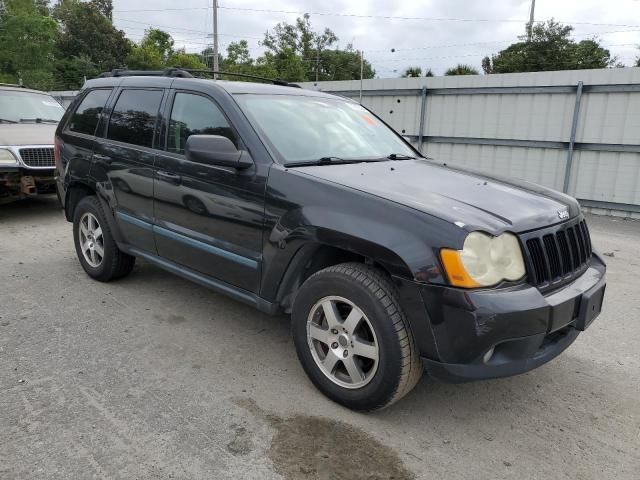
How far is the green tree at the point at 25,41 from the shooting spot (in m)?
21.1

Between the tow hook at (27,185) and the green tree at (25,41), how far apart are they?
17651 mm

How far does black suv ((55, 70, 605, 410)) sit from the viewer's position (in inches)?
94.7

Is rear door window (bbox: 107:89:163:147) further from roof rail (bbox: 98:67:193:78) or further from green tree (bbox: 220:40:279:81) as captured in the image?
green tree (bbox: 220:40:279:81)

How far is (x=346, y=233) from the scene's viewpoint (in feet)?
8.64

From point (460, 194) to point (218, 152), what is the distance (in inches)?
57.0

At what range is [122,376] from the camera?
10.3ft

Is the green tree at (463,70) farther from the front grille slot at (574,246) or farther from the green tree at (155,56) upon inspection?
the front grille slot at (574,246)

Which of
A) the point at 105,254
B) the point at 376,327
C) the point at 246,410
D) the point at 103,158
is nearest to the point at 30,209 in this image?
the point at 105,254

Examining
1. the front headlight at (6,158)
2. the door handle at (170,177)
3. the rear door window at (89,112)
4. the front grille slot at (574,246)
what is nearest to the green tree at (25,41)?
the front headlight at (6,158)

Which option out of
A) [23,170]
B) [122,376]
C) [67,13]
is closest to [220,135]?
[122,376]

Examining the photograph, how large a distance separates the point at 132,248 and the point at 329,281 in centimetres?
227

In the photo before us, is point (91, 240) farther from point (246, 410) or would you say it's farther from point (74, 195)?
point (246, 410)

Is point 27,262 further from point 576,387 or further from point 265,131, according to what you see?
point 576,387

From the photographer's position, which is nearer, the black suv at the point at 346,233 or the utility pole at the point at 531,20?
the black suv at the point at 346,233
